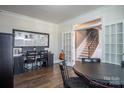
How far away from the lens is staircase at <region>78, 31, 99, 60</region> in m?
7.48

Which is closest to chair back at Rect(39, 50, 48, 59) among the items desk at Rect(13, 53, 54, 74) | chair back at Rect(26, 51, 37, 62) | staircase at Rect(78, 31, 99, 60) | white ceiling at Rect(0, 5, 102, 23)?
chair back at Rect(26, 51, 37, 62)

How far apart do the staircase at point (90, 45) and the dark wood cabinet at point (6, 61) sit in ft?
19.0

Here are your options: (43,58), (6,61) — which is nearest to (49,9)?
(43,58)

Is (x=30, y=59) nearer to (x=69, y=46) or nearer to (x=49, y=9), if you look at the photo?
(x=69, y=46)

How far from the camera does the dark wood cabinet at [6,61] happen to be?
1883 millimetres

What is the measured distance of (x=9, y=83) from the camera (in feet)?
6.70

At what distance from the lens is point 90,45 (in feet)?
25.2

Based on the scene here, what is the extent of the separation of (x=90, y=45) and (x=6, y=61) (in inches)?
258

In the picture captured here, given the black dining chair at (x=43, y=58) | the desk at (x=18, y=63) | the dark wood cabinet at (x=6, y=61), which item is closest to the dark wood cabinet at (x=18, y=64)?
the desk at (x=18, y=63)

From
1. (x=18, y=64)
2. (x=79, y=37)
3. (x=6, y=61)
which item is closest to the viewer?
(x=6, y=61)

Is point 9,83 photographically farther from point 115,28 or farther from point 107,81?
point 115,28

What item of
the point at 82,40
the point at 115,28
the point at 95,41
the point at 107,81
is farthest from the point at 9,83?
the point at 95,41

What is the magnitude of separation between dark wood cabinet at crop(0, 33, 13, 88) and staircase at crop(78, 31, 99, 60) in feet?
19.0

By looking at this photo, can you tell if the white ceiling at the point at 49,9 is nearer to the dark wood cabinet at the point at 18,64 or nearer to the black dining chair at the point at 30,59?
the black dining chair at the point at 30,59
